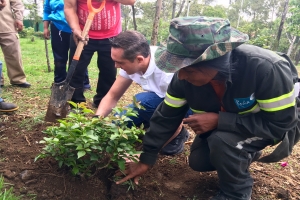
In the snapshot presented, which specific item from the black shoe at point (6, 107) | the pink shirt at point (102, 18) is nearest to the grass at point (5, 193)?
the black shoe at point (6, 107)

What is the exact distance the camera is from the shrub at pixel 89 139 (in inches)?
75.5

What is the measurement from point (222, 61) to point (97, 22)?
2169 mm

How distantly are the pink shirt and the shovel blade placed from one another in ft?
2.30

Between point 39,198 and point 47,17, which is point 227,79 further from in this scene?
point 47,17

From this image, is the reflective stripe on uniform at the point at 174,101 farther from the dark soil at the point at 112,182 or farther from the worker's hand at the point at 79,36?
the worker's hand at the point at 79,36

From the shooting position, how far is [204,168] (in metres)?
2.38

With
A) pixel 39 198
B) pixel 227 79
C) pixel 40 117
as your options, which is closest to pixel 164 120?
pixel 227 79

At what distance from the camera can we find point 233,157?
2014 millimetres

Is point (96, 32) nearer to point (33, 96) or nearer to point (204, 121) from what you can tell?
point (33, 96)

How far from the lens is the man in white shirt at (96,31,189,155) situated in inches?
99.3

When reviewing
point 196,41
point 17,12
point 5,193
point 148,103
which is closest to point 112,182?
point 5,193

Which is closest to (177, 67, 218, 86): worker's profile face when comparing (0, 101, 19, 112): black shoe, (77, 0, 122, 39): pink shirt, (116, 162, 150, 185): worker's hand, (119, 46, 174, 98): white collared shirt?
(116, 162, 150, 185): worker's hand

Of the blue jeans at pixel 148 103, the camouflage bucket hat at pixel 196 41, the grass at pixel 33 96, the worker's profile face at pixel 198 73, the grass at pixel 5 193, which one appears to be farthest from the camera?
the grass at pixel 33 96

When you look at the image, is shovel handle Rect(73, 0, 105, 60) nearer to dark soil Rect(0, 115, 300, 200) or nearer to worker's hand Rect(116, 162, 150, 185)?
dark soil Rect(0, 115, 300, 200)
